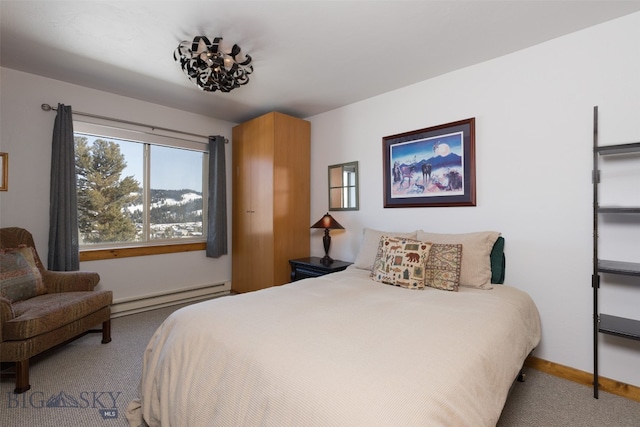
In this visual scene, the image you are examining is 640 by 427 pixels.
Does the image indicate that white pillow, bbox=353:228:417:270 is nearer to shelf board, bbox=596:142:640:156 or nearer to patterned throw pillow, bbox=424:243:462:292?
patterned throw pillow, bbox=424:243:462:292

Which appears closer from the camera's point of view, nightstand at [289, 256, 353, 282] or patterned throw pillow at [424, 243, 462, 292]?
patterned throw pillow at [424, 243, 462, 292]

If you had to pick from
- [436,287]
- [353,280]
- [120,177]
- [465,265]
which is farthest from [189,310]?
[120,177]

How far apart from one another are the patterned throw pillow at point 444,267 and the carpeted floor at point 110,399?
0.77m

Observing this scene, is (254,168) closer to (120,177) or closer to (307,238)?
(307,238)

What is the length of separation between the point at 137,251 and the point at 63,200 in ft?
2.85

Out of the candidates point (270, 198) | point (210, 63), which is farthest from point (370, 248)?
point (210, 63)

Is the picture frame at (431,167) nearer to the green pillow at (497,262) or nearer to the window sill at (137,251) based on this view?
the green pillow at (497,262)

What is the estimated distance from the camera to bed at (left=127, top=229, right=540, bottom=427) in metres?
0.89

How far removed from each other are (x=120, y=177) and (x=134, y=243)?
78cm

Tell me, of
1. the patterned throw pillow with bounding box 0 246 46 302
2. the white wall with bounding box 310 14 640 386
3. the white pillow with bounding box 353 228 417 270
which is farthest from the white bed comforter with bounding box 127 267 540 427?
the patterned throw pillow with bounding box 0 246 46 302

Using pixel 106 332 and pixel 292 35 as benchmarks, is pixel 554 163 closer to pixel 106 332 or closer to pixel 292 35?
pixel 292 35

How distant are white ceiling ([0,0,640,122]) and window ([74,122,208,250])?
63 cm

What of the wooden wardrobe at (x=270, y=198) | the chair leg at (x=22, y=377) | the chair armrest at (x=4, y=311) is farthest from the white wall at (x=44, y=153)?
the chair leg at (x=22, y=377)

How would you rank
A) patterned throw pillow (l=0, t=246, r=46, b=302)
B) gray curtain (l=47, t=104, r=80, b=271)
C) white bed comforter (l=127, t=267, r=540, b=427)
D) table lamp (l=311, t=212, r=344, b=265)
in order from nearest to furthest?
white bed comforter (l=127, t=267, r=540, b=427) → patterned throw pillow (l=0, t=246, r=46, b=302) → gray curtain (l=47, t=104, r=80, b=271) → table lamp (l=311, t=212, r=344, b=265)
